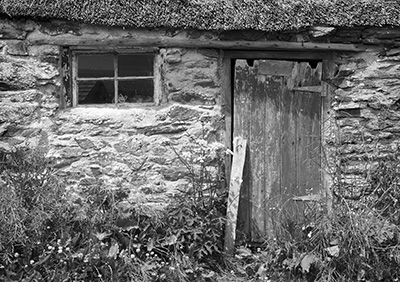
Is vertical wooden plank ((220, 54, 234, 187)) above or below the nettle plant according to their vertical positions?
above

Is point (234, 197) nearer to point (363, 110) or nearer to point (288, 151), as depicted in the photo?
point (288, 151)

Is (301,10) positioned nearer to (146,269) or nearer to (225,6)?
(225,6)

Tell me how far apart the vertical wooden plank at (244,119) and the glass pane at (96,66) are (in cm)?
122

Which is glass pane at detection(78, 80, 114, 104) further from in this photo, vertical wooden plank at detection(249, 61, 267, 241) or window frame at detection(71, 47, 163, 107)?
vertical wooden plank at detection(249, 61, 267, 241)

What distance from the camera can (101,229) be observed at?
5.02 meters

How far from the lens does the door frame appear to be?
5.64m

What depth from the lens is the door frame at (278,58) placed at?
564 centimetres

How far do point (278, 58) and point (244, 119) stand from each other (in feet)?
2.30

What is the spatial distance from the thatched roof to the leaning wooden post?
3.91 feet

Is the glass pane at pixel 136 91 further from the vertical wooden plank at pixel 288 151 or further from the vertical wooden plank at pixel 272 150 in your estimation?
the vertical wooden plank at pixel 288 151

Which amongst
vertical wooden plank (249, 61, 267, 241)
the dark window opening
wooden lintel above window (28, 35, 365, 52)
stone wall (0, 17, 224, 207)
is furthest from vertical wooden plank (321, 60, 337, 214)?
the dark window opening

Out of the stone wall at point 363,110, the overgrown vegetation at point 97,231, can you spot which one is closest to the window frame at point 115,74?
the overgrown vegetation at point 97,231

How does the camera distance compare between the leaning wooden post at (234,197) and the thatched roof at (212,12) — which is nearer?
the thatched roof at (212,12)

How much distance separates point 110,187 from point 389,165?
2663mm
